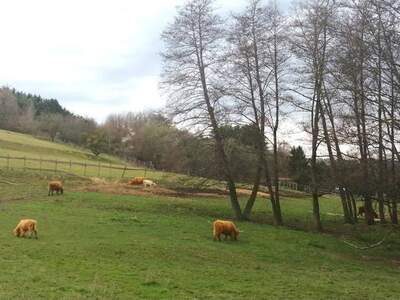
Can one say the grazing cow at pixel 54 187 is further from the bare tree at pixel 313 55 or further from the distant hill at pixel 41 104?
the distant hill at pixel 41 104

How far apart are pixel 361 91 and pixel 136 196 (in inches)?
970

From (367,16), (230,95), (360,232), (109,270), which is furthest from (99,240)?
(360,232)

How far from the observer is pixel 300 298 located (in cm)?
1334

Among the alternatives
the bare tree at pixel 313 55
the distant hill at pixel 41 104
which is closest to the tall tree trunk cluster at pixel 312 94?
the bare tree at pixel 313 55

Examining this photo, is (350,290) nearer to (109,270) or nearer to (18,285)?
(109,270)

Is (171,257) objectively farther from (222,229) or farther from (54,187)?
(54,187)

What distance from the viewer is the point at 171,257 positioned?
726 inches

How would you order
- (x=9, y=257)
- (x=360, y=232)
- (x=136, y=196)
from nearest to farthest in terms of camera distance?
1. (x=9, y=257)
2. (x=360, y=232)
3. (x=136, y=196)

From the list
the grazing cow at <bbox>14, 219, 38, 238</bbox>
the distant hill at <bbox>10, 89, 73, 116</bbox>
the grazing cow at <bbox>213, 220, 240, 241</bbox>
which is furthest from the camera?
the distant hill at <bbox>10, 89, 73, 116</bbox>

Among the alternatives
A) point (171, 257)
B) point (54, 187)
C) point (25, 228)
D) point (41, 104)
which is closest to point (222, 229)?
point (171, 257)

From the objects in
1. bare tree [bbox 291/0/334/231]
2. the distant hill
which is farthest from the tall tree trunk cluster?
the distant hill

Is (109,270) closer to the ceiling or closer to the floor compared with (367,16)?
closer to the floor

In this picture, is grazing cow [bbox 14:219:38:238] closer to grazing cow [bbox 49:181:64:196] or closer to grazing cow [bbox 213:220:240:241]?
grazing cow [bbox 213:220:240:241]

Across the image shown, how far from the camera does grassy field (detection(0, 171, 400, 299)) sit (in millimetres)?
13297
